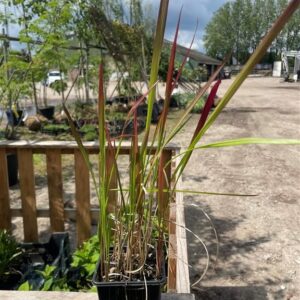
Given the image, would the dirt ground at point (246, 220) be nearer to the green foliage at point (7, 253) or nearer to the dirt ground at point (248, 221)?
the dirt ground at point (248, 221)

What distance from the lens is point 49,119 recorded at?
31.2ft

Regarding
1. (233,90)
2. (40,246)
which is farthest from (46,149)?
(233,90)

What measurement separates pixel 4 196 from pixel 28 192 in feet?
0.71

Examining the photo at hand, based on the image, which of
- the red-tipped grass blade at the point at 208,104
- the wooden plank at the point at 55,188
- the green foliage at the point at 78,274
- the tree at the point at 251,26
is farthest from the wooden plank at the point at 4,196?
the red-tipped grass blade at the point at 208,104

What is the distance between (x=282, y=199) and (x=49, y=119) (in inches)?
272

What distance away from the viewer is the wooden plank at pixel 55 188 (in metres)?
2.67

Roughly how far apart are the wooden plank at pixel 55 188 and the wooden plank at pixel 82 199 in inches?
5.4

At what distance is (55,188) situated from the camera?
2.75m

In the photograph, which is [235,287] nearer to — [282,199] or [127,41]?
[282,199]

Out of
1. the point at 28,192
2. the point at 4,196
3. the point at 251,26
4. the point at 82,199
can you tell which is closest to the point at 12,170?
the point at 4,196

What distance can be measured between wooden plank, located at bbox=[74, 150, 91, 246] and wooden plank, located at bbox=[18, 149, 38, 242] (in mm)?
347

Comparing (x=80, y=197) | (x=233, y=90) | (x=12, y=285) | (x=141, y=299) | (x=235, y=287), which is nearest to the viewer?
(x=233, y=90)

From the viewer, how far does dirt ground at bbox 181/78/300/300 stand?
8.57ft

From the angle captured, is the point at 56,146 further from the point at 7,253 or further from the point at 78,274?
the point at 78,274
